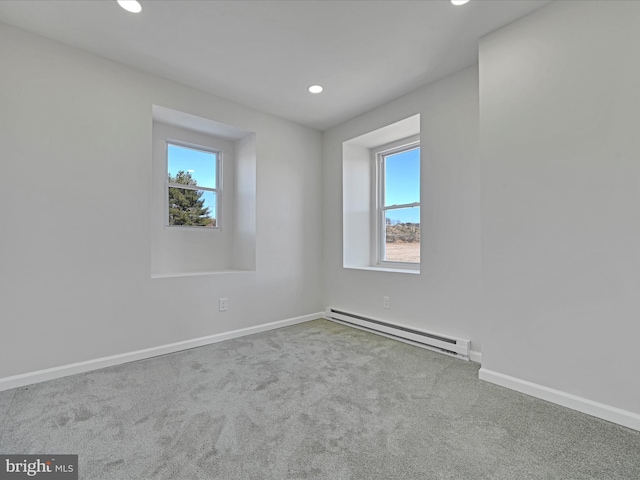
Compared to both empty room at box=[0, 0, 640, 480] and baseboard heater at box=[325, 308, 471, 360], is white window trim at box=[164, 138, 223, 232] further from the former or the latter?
baseboard heater at box=[325, 308, 471, 360]

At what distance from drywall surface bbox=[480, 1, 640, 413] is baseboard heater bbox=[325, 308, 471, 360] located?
1.42 feet

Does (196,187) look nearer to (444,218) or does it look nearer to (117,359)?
(117,359)

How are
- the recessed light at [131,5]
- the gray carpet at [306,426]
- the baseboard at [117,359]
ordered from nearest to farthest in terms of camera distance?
the gray carpet at [306,426]
the recessed light at [131,5]
the baseboard at [117,359]

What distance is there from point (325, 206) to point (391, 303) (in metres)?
1.61

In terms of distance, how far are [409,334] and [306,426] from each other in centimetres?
171

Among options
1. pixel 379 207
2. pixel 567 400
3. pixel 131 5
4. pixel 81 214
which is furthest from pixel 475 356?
pixel 131 5

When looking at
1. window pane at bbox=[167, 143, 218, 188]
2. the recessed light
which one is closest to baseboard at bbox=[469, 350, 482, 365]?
window pane at bbox=[167, 143, 218, 188]

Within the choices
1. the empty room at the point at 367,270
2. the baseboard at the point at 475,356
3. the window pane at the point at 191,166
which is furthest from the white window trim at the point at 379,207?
the window pane at the point at 191,166

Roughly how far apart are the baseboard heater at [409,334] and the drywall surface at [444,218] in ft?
0.25

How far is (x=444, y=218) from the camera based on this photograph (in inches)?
114

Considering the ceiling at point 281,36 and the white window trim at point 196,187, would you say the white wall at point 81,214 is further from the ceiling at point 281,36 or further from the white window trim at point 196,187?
the white window trim at point 196,187

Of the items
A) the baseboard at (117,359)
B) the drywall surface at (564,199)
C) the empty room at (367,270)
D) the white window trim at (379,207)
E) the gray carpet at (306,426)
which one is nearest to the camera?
the gray carpet at (306,426)

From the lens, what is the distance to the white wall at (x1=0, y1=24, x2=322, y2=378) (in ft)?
7.14

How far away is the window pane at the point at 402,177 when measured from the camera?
3.65 metres
